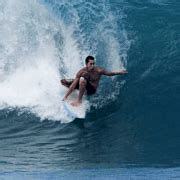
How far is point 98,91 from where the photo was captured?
39.8 feet

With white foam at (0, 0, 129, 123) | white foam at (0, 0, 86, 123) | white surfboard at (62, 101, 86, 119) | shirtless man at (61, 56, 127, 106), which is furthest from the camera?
white foam at (0, 0, 129, 123)

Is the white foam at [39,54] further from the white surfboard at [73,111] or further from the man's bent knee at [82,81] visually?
the man's bent knee at [82,81]

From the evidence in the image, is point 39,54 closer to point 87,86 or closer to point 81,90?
point 87,86

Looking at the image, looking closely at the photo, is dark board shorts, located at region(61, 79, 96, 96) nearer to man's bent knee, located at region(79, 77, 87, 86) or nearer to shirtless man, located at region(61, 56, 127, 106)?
shirtless man, located at region(61, 56, 127, 106)

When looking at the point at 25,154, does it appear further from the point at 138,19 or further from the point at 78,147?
the point at 138,19

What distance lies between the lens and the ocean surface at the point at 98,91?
954 cm

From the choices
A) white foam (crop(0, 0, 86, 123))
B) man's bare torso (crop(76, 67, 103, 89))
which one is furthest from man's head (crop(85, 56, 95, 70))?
white foam (crop(0, 0, 86, 123))

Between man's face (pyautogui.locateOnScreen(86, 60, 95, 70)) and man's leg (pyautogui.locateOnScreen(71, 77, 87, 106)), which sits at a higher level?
man's face (pyautogui.locateOnScreen(86, 60, 95, 70))

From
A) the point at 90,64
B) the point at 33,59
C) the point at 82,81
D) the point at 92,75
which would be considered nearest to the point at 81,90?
the point at 82,81

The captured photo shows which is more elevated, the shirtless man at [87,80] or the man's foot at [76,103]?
the shirtless man at [87,80]

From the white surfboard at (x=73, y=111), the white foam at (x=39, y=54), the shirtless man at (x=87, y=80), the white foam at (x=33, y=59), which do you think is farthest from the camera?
the white foam at (x=39, y=54)

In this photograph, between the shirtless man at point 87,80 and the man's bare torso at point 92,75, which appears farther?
the man's bare torso at point 92,75

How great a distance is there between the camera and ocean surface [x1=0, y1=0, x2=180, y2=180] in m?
9.54

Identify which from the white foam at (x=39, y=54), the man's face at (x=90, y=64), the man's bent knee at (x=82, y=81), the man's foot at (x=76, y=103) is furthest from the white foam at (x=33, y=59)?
the man's face at (x=90, y=64)
